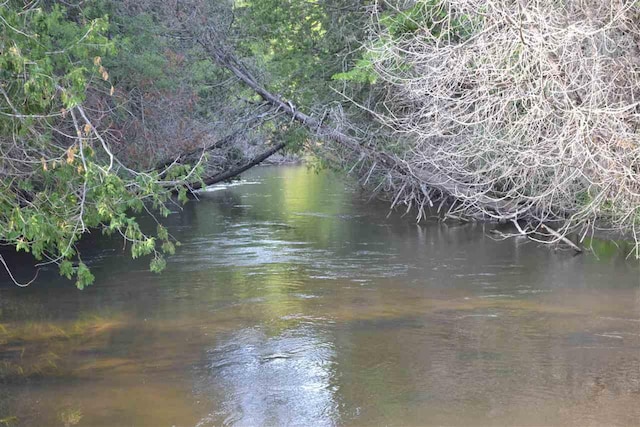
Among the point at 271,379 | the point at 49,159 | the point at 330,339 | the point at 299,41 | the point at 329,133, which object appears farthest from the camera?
the point at 299,41

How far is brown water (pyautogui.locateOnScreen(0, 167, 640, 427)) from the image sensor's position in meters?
7.61

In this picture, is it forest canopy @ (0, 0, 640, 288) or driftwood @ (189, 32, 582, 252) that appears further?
driftwood @ (189, 32, 582, 252)

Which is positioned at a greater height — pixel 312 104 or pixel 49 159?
pixel 312 104

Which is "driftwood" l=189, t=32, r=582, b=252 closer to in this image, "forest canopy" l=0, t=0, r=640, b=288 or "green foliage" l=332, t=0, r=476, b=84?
"forest canopy" l=0, t=0, r=640, b=288

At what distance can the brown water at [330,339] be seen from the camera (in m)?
7.61

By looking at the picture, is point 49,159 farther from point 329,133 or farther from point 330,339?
point 329,133

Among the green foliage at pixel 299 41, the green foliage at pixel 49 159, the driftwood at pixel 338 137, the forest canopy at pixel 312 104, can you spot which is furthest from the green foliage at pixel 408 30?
the green foliage at pixel 299 41

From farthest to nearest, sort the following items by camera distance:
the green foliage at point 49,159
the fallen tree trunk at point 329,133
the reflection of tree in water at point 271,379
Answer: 1. the fallen tree trunk at point 329,133
2. the reflection of tree in water at point 271,379
3. the green foliage at point 49,159

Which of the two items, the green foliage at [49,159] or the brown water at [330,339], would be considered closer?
the green foliage at [49,159]

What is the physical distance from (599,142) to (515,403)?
3.61 m

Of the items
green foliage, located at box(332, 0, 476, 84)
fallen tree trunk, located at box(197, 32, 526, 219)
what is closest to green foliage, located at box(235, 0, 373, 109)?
fallen tree trunk, located at box(197, 32, 526, 219)

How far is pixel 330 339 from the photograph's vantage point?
9750 millimetres

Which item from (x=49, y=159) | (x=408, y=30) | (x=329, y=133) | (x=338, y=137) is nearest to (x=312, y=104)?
(x=329, y=133)

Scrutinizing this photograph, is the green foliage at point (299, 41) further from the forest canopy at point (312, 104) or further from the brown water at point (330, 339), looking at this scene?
the brown water at point (330, 339)
